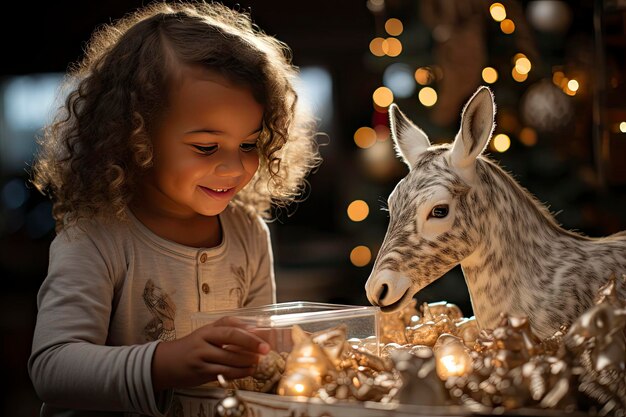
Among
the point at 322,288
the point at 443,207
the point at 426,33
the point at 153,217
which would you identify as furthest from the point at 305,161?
the point at 322,288

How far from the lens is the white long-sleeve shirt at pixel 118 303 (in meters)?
0.94

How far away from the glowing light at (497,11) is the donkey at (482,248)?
151 centimetres

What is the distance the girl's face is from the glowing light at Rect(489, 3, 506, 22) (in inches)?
56.8

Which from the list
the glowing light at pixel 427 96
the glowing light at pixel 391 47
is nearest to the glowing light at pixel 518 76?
the glowing light at pixel 427 96

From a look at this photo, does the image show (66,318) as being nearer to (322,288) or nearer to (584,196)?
(584,196)

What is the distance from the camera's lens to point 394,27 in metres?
2.60

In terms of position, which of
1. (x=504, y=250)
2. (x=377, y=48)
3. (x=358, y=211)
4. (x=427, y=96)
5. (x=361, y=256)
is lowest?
(x=361, y=256)

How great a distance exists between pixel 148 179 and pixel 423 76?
1484mm

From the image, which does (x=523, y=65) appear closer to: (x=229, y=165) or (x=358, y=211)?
(x=358, y=211)

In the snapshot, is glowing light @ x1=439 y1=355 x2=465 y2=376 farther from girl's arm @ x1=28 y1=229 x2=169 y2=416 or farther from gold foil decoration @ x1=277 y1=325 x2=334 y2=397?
girl's arm @ x1=28 y1=229 x2=169 y2=416

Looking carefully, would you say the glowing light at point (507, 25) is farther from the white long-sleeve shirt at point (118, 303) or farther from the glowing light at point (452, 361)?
the glowing light at point (452, 361)

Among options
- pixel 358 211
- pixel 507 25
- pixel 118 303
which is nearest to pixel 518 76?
pixel 507 25

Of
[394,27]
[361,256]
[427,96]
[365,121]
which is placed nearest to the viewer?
[427,96]

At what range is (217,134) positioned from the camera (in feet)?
3.61
